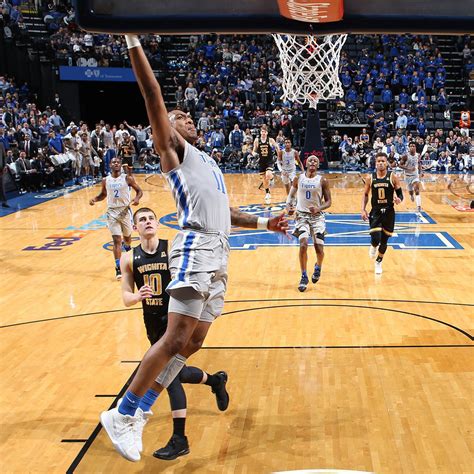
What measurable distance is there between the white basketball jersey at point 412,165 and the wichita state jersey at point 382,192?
246 inches

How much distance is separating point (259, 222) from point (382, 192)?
590cm

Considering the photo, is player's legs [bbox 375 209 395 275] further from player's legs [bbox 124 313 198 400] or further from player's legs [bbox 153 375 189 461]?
player's legs [bbox 124 313 198 400]

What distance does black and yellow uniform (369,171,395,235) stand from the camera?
10148 mm

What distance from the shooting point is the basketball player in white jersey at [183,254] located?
409 cm

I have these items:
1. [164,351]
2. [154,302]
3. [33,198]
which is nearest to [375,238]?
[154,302]

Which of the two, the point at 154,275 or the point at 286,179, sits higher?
the point at 154,275

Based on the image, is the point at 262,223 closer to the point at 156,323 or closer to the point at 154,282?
the point at 154,282

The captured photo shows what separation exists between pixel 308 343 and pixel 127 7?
379 centimetres

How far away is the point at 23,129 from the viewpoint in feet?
69.9

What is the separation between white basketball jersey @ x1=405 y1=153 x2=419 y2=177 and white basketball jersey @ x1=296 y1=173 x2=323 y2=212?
7034mm

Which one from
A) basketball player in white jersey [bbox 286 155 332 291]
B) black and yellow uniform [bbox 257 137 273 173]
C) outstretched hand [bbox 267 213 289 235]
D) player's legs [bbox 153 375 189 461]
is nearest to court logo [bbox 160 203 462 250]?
basketball player in white jersey [bbox 286 155 332 291]

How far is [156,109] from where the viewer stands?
3924mm

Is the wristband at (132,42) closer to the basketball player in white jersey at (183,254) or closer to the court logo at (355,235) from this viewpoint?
the basketball player in white jersey at (183,254)

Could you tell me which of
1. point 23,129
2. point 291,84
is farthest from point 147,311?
point 23,129
